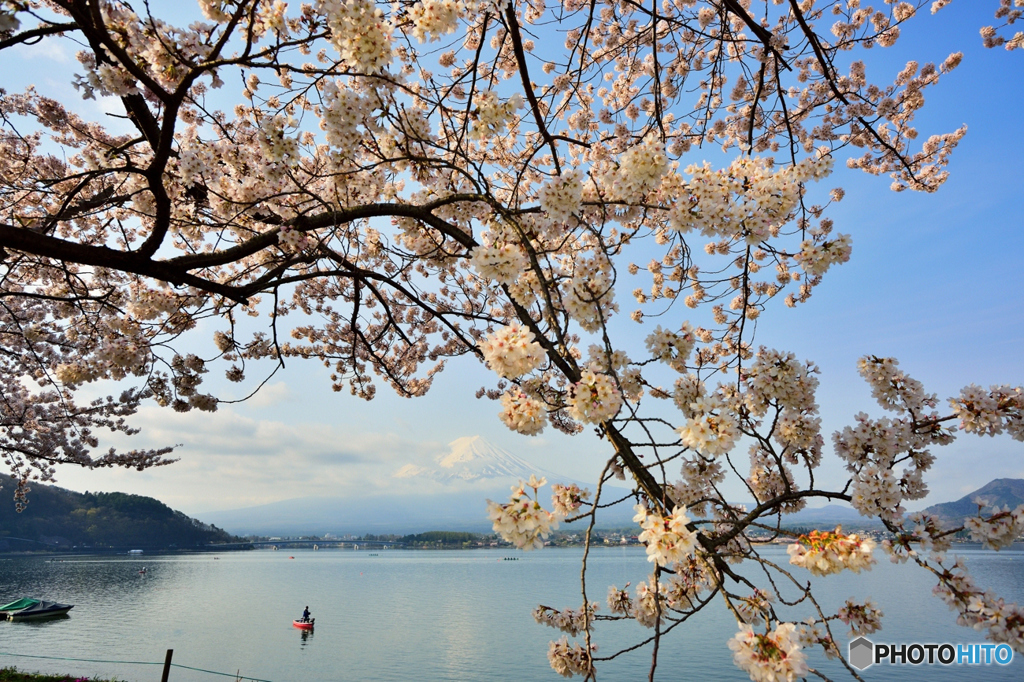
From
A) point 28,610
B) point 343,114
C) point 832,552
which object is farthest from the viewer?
point 28,610

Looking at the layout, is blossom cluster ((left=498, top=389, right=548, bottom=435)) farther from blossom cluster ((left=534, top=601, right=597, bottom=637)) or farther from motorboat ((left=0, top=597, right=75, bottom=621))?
motorboat ((left=0, top=597, right=75, bottom=621))

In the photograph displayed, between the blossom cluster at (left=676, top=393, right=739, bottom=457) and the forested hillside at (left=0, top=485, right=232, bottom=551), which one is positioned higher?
the blossom cluster at (left=676, top=393, right=739, bottom=457)

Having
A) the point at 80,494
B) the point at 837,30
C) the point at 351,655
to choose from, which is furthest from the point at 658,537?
the point at 80,494

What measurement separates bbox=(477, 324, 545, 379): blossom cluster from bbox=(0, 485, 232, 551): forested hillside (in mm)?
86590

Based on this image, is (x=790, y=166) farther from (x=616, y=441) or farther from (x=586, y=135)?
(x=586, y=135)

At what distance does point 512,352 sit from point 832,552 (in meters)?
1.07

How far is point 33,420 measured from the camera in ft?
32.1

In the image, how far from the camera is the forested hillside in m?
66.4

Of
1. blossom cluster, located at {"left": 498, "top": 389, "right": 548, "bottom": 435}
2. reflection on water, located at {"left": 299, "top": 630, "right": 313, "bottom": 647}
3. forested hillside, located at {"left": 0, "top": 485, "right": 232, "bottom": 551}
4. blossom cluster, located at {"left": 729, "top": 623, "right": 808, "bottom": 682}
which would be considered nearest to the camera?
blossom cluster, located at {"left": 729, "top": 623, "right": 808, "bottom": 682}

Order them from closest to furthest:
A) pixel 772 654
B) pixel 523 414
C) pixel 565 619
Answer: pixel 772 654
pixel 523 414
pixel 565 619

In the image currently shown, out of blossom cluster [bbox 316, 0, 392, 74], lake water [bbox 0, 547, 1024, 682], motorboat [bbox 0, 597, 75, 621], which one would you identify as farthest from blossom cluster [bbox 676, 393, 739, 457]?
motorboat [bbox 0, 597, 75, 621]

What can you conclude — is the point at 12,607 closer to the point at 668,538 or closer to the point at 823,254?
the point at 668,538

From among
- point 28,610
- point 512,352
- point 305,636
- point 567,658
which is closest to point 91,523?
point 28,610

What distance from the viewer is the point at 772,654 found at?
4.33 feet
